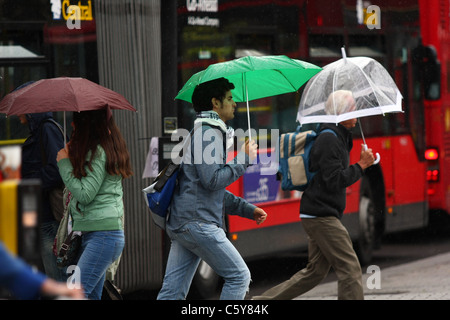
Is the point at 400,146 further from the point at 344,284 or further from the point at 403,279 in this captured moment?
the point at 344,284

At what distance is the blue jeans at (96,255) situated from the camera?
245 inches

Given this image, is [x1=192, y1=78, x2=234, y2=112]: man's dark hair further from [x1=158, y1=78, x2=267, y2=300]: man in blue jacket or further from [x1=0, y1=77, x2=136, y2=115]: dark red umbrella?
[x1=0, y1=77, x2=136, y2=115]: dark red umbrella

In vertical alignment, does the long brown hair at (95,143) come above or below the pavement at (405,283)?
above

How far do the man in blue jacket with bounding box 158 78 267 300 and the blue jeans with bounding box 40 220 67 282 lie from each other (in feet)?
3.73

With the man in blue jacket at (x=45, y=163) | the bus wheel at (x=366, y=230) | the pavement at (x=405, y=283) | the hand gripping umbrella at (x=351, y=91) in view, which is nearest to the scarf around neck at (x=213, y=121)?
the hand gripping umbrella at (x=351, y=91)

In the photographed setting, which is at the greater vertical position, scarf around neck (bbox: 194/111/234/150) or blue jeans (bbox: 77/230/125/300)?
scarf around neck (bbox: 194/111/234/150)

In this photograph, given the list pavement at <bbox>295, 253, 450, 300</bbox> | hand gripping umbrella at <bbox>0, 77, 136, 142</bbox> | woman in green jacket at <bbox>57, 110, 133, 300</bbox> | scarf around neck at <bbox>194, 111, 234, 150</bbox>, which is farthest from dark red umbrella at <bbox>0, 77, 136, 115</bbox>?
pavement at <bbox>295, 253, 450, 300</bbox>

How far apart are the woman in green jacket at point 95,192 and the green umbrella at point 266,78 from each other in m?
0.72

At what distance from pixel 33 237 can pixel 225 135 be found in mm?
2708

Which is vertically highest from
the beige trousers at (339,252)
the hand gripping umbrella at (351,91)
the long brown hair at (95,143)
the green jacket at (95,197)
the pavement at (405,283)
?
the hand gripping umbrella at (351,91)

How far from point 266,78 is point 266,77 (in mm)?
11

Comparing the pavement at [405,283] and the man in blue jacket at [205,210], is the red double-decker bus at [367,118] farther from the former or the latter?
the man in blue jacket at [205,210]

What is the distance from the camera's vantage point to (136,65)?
884cm

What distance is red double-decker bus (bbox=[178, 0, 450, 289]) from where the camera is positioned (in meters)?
9.72
